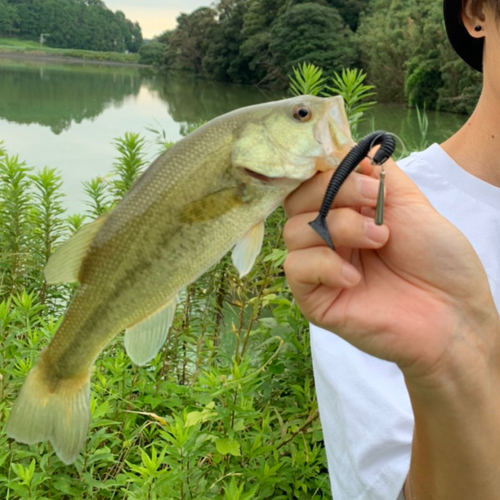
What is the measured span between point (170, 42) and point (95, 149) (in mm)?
52092

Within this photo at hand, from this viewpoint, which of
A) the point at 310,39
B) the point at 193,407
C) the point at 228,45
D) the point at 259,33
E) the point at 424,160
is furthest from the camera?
the point at 228,45

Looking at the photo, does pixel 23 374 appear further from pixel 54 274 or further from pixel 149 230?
pixel 149 230

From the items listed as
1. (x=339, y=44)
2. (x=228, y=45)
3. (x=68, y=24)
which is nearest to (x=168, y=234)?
(x=339, y=44)

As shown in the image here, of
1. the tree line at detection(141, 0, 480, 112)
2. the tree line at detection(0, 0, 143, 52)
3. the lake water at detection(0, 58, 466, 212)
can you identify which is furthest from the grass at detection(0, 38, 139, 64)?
the lake water at detection(0, 58, 466, 212)

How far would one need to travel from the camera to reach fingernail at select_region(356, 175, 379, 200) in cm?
93

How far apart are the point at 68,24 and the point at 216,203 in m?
68.6

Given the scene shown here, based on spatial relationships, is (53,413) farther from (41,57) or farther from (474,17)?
(41,57)

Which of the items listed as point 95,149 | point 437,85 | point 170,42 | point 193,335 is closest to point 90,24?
point 170,42

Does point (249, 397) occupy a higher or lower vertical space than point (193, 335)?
higher

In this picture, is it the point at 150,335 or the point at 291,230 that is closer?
the point at 291,230

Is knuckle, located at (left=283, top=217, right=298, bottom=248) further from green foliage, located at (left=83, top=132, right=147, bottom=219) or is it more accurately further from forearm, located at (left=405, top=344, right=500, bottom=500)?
green foliage, located at (left=83, top=132, right=147, bottom=219)

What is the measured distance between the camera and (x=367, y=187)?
933 mm

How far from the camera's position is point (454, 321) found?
0.97 m

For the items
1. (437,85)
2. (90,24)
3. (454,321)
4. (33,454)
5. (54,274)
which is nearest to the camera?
(454,321)
